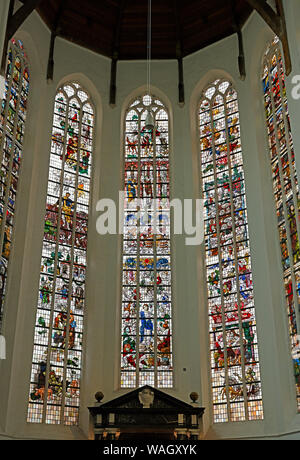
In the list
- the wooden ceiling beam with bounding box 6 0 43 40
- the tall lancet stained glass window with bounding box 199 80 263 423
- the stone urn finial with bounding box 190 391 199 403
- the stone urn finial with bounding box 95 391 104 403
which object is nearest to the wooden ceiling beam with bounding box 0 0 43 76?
the wooden ceiling beam with bounding box 6 0 43 40

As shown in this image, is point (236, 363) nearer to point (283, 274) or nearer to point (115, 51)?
point (283, 274)

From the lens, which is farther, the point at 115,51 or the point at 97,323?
the point at 115,51

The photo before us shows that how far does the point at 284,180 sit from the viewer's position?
1459cm

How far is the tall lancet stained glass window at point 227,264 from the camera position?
14211 mm

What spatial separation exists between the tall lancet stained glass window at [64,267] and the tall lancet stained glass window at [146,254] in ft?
4.05

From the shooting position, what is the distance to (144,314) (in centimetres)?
1572

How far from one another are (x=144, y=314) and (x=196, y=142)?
5.64 m

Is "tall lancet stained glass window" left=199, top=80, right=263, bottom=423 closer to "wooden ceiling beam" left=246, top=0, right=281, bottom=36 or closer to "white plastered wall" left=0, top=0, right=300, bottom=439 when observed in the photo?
"white plastered wall" left=0, top=0, right=300, bottom=439

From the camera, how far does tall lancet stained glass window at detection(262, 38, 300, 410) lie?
13445 mm

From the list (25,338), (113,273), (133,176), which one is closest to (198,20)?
(133,176)

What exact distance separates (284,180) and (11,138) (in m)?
7.31
